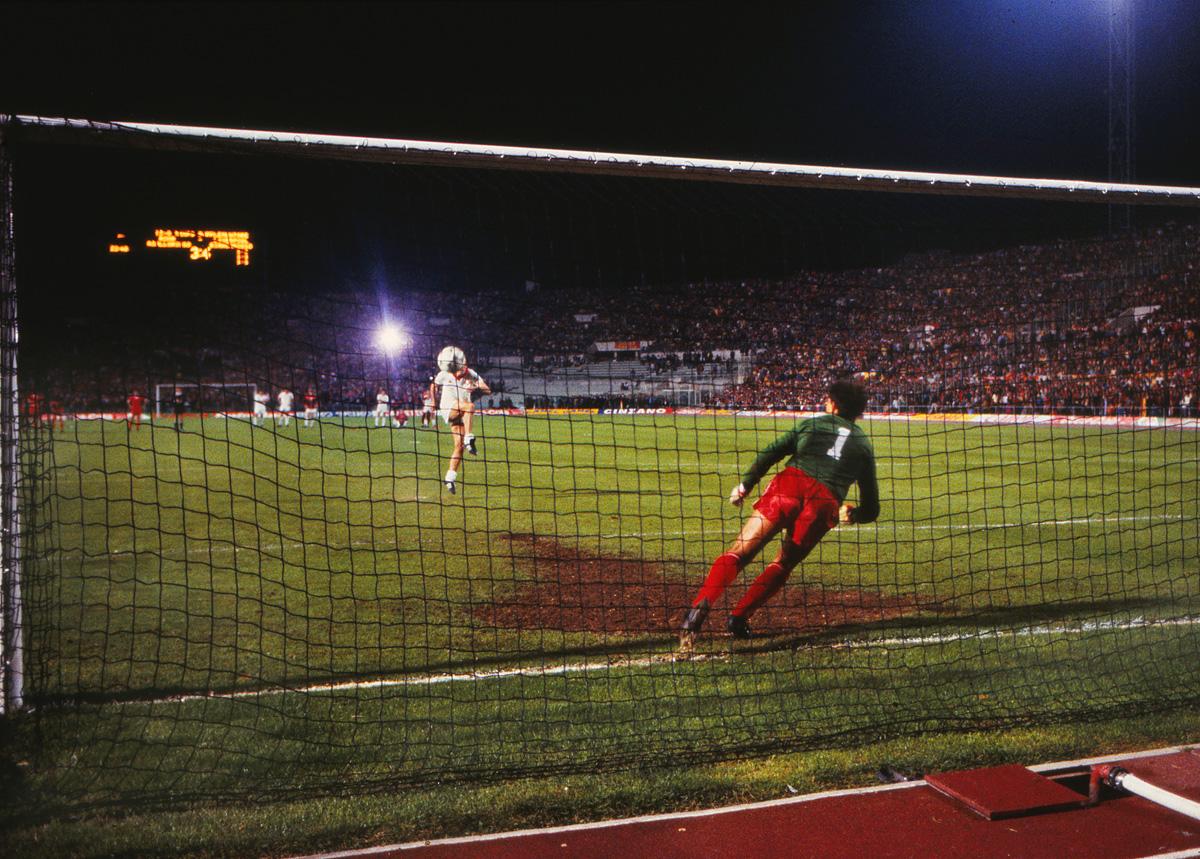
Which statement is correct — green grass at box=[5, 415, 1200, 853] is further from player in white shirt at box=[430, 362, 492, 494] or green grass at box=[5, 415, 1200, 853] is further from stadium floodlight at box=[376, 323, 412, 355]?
player in white shirt at box=[430, 362, 492, 494]

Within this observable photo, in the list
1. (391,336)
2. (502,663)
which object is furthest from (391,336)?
(502,663)

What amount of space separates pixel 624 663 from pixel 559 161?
301cm

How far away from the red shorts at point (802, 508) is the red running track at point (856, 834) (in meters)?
2.12

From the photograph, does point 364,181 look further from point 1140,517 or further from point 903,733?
point 1140,517

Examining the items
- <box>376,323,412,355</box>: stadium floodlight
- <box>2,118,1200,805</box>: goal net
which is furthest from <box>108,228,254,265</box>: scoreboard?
<box>2,118,1200,805</box>: goal net

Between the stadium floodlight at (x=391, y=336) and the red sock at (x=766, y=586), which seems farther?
the stadium floodlight at (x=391, y=336)

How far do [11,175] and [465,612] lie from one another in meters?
4.06

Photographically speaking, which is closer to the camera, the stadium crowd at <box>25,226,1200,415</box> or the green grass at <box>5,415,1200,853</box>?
the green grass at <box>5,415,1200,853</box>

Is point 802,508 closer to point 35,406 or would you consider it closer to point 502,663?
point 502,663

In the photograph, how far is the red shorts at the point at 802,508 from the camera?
18.6 feet

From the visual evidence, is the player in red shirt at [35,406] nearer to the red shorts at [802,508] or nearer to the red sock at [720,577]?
the red sock at [720,577]

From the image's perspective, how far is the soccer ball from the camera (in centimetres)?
1159

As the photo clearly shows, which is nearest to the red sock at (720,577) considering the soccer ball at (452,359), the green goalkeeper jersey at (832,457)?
the green goalkeeper jersey at (832,457)

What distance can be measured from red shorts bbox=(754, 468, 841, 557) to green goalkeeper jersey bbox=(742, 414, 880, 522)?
6 centimetres
